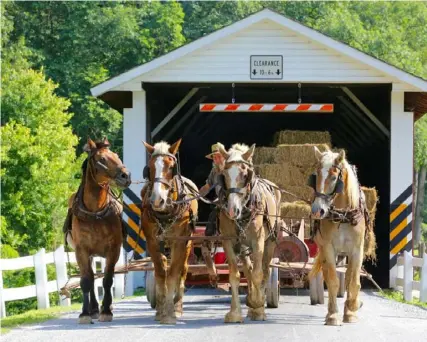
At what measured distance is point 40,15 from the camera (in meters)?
51.4

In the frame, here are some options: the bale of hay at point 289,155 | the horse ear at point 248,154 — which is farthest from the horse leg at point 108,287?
the bale of hay at point 289,155

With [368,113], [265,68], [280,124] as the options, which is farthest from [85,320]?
[280,124]

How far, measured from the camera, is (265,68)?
20.6m

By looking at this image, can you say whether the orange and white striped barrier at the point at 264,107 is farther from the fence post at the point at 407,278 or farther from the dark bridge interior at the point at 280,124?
the fence post at the point at 407,278

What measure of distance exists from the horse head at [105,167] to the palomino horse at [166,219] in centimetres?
30

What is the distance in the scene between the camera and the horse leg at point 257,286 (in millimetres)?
13852

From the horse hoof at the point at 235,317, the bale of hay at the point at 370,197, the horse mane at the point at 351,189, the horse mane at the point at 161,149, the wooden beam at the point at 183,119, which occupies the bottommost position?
the horse hoof at the point at 235,317

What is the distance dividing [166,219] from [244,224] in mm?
947

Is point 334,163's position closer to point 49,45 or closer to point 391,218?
point 391,218

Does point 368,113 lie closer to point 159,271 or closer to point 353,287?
point 353,287

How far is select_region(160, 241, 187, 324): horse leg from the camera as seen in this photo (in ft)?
45.3

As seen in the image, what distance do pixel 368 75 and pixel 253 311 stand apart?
760cm

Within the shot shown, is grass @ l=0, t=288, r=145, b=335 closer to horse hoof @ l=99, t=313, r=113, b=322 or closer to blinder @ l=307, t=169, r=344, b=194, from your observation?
horse hoof @ l=99, t=313, r=113, b=322

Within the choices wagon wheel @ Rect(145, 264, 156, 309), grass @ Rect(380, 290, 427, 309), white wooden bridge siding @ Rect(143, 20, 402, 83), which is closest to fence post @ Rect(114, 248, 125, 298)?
white wooden bridge siding @ Rect(143, 20, 402, 83)
